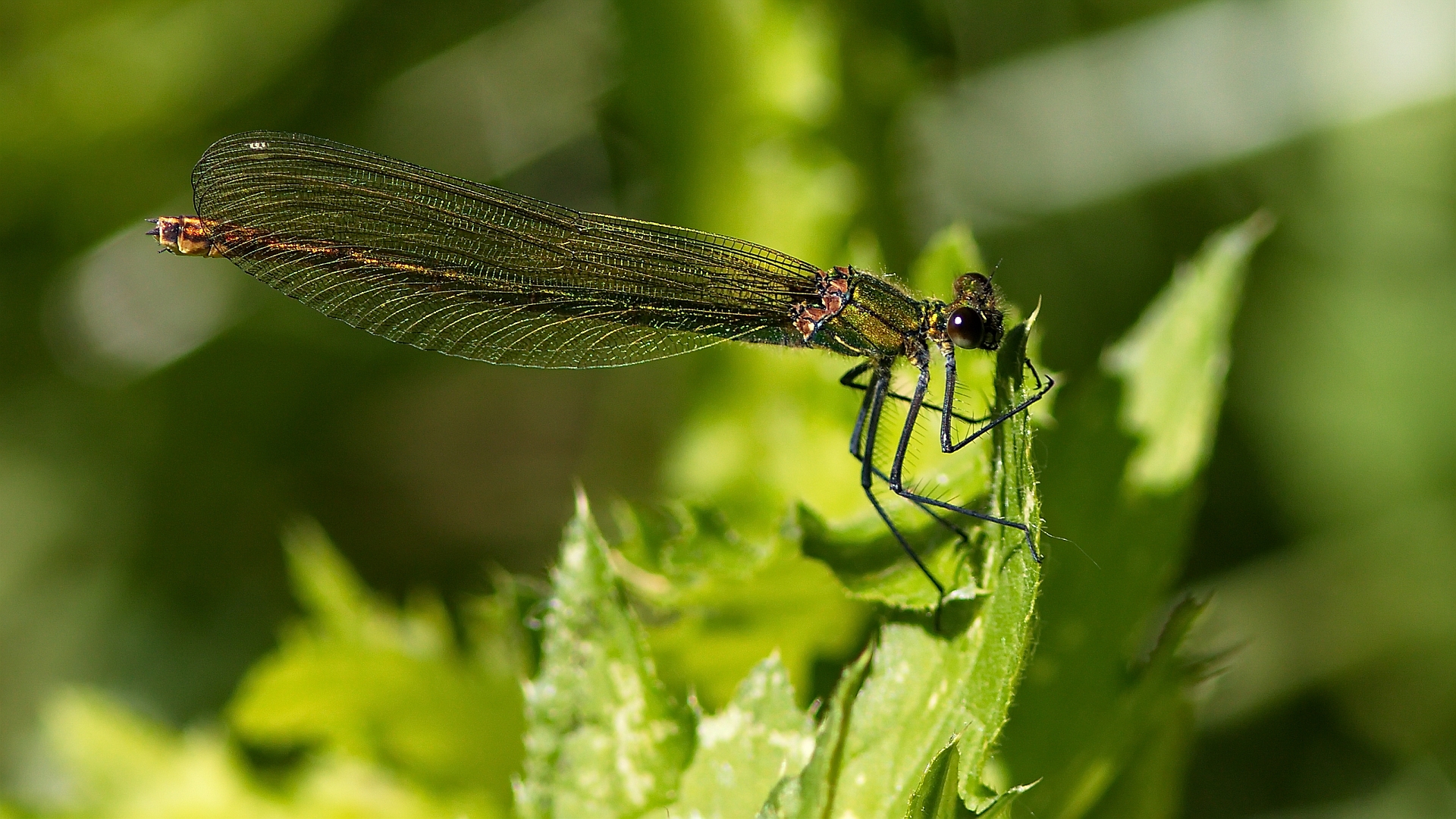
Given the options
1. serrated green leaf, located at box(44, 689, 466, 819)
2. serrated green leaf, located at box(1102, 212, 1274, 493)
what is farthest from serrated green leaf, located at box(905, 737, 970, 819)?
serrated green leaf, located at box(44, 689, 466, 819)

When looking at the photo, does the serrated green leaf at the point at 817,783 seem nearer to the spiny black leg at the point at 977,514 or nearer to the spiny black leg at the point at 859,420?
the spiny black leg at the point at 977,514

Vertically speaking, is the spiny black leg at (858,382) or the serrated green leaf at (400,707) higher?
the spiny black leg at (858,382)

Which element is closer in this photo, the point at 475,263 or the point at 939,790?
the point at 939,790

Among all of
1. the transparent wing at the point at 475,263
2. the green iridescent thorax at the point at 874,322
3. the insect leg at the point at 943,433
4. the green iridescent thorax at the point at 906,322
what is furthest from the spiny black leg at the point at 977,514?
the transparent wing at the point at 475,263

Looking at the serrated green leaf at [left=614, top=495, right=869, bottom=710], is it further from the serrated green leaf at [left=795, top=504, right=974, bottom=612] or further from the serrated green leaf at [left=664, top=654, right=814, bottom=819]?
the serrated green leaf at [left=664, top=654, right=814, bottom=819]

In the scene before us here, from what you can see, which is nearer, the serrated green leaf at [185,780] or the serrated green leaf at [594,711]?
the serrated green leaf at [594,711]

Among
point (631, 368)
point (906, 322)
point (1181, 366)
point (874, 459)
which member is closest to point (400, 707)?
point (874, 459)

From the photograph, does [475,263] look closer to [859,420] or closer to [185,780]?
[859,420]
